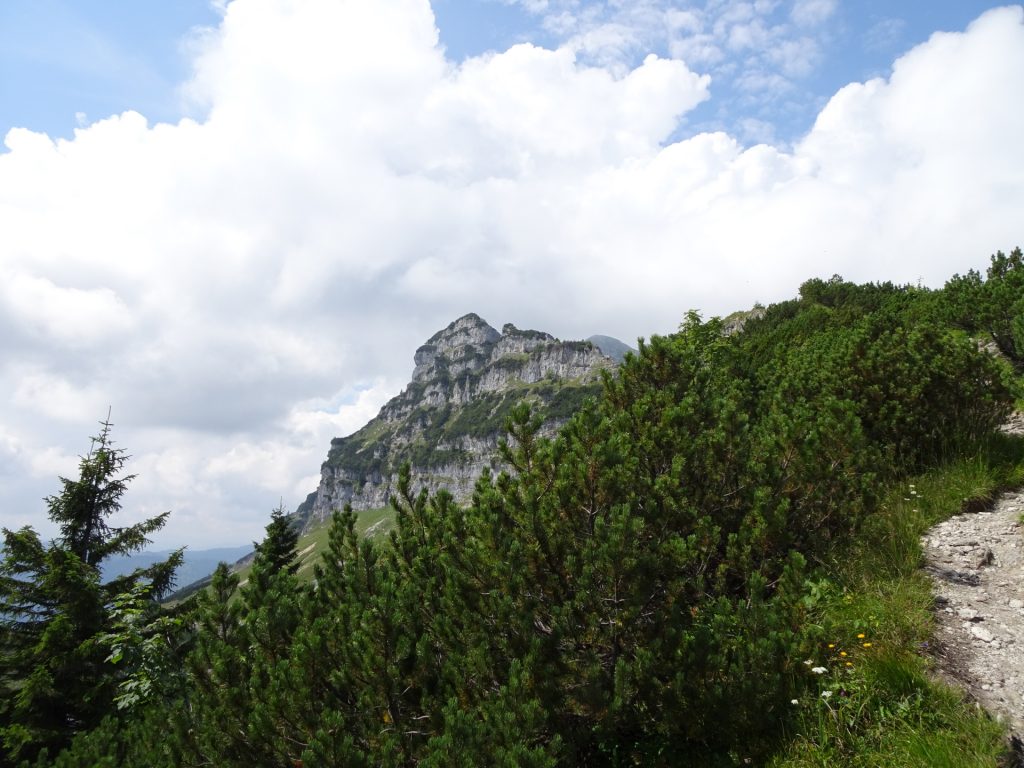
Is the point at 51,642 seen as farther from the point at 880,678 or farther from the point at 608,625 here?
the point at 880,678

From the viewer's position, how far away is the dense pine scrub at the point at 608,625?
187 inches

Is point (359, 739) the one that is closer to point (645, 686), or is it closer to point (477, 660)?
point (477, 660)

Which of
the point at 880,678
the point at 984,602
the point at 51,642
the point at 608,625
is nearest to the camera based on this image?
the point at 880,678

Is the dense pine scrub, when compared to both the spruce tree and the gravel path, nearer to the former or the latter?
the gravel path

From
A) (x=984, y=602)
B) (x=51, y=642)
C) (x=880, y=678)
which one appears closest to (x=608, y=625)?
(x=880, y=678)

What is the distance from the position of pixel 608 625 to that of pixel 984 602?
14.6 ft

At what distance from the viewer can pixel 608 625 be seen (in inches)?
205

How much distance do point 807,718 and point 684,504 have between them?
2338 millimetres

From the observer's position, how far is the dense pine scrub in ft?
15.6

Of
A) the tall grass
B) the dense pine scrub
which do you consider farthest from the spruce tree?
the tall grass

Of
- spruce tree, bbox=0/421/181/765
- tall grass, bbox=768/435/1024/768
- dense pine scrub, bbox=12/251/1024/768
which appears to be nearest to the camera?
tall grass, bbox=768/435/1024/768

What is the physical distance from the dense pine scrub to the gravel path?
27cm

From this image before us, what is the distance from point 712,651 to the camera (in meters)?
5.14

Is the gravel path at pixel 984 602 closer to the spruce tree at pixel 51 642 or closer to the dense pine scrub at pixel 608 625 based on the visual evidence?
the dense pine scrub at pixel 608 625
